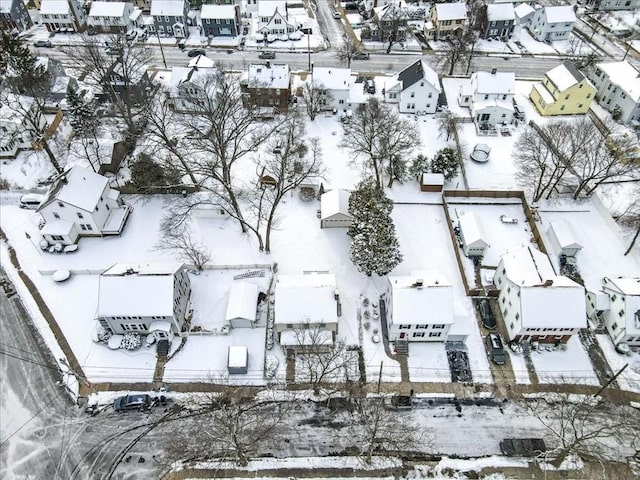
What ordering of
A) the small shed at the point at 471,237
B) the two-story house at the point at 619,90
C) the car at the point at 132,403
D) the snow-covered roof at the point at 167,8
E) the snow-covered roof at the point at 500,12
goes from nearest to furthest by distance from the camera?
the car at the point at 132,403 < the small shed at the point at 471,237 < the two-story house at the point at 619,90 < the snow-covered roof at the point at 167,8 < the snow-covered roof at the point at 500,12

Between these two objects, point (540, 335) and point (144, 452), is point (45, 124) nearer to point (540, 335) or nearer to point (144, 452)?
point (144, 452)

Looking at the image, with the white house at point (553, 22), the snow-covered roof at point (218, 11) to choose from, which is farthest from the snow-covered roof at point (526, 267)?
the snow-covered roof at point (218, 11)

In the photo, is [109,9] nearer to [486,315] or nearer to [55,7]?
[55,7]

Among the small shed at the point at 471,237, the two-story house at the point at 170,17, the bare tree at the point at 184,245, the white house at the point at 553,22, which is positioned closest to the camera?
the bare tree at the point at 184,245

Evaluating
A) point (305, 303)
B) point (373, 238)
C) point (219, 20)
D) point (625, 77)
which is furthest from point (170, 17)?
point (625, 77)

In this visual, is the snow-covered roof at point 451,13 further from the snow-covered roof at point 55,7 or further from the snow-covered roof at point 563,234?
the snow-covered roof at point 55,7

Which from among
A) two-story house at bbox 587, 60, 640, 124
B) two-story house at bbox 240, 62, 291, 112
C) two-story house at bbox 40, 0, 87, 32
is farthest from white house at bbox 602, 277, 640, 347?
two-story house at bbox 40, 0, 87, 32

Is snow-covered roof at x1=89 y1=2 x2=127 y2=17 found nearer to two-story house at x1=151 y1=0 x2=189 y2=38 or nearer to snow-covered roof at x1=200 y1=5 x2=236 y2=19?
two-story house at x1=151 y1=0 x2=189 y2=38

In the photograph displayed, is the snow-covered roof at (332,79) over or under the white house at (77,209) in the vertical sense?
over

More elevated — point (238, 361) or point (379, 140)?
point (379, 140)
